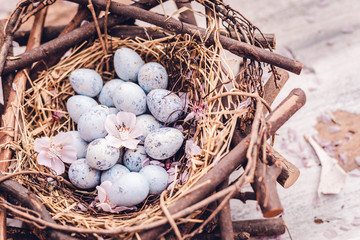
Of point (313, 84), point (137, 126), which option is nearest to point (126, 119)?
point (137, 126)

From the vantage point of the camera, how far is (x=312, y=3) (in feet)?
5.96

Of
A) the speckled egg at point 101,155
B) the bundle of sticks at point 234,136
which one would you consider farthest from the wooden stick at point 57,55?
the speckled egg at point 101,155

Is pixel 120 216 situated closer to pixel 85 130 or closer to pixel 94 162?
pixel 94 162

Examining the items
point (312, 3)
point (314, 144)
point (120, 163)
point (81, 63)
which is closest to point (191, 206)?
point (120, 163)

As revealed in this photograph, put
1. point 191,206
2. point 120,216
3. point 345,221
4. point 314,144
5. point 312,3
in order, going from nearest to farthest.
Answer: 1. point 191,206
2. point 120,216
3. point 345,221
4. point 314,144
5. point 312,3

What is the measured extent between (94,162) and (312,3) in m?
1.46

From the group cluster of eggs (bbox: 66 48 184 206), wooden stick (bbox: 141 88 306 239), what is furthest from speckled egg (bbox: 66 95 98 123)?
wooden stick (bbox: 141 88 306 239)

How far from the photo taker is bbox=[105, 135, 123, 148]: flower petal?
39.0 inches

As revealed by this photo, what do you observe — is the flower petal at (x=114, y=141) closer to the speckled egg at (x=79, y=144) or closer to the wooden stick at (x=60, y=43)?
the speckled egg at (x=79, y=144)

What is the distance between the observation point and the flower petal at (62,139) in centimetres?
101

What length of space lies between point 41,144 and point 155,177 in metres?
0.34

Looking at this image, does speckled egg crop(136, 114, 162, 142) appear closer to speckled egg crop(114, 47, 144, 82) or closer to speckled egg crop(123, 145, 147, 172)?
speckled egg crop(123, 145, 147, 172)

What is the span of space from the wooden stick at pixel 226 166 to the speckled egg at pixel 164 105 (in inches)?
10.0

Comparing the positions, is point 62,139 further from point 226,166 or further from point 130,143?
point 226,166
